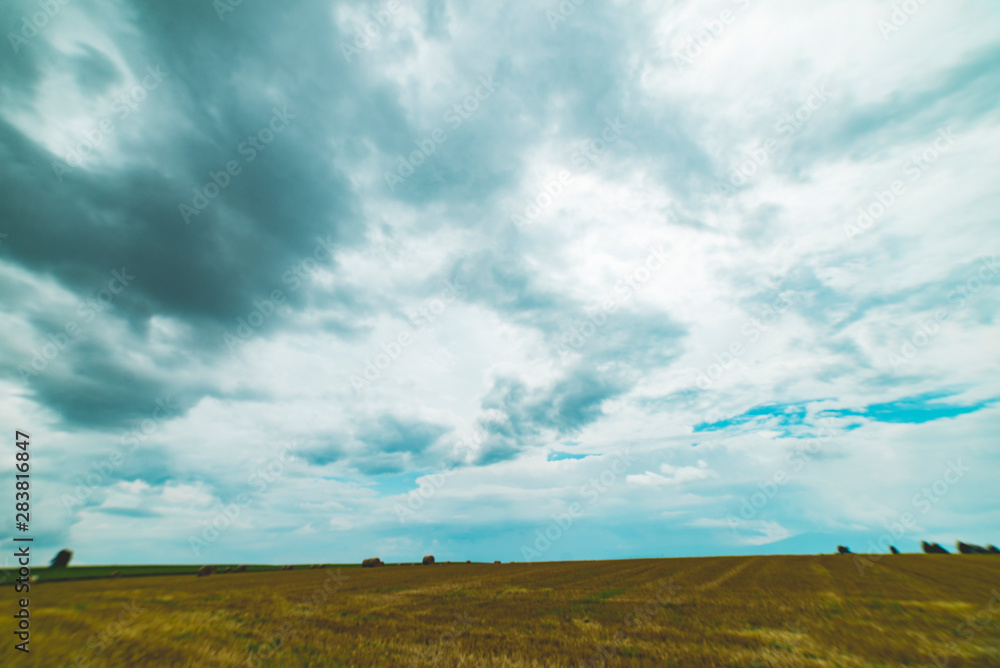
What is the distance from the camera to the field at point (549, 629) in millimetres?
10594

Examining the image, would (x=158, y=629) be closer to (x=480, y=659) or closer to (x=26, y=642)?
(x=26, y=642)

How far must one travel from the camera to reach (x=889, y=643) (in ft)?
38.3

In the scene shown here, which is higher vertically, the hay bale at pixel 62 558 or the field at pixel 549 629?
the hay bale at pixel 62 558

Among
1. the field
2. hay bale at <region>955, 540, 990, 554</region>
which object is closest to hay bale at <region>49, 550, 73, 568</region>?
the field

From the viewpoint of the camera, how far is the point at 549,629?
45.1ft

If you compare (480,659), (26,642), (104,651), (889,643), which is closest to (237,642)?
(104,651)

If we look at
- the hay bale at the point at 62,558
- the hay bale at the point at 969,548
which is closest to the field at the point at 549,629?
the hay bale at the point at 62,558

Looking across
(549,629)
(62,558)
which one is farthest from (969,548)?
(62,558)

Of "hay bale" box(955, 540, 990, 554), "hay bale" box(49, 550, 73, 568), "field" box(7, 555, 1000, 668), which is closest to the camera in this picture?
"field" box(7, 555, 1000, 668)

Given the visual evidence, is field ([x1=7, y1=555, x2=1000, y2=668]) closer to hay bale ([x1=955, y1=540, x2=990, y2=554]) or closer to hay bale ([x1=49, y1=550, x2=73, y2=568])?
hay bale ([x1=49, y1=550, x2=73, y2=568])

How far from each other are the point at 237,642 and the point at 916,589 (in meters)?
33.6

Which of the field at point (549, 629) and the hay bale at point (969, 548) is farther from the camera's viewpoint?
the hay bale at point (969, 548)

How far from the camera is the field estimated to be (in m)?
10.6

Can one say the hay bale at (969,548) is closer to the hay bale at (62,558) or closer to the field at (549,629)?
the field at (549,629)
